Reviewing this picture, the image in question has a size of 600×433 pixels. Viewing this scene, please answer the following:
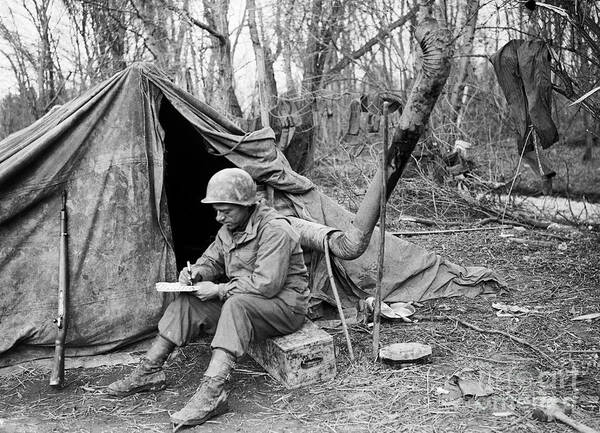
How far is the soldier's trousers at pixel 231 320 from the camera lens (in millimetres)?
3652

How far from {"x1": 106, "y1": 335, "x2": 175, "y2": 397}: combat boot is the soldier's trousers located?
9cm

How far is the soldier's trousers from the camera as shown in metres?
3.65

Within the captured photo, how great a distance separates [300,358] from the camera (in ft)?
13.0

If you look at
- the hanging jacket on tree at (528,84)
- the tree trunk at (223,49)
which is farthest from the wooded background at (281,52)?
the hanging jacket on tree at (528,84)

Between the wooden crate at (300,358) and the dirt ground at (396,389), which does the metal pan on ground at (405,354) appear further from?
the wooden crate at (300,358)

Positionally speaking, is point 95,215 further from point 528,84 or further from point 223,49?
point 223,49

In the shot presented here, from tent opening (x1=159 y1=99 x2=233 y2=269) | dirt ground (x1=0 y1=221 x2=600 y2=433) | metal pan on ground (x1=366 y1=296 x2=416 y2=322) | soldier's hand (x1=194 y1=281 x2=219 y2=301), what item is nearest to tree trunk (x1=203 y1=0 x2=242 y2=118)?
tent opening (x1=159 y1=99 x2=233 y2=269)

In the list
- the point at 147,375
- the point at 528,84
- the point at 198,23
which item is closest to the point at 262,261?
the point at 147,375

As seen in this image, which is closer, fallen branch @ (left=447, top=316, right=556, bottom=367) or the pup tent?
fallen branch @ (left=447, top=316, right=556, bottom=367)

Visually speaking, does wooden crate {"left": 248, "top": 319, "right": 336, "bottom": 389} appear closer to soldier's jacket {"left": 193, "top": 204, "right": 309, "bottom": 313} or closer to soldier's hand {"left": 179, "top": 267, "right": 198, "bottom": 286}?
soldier's jacket {"left": 193, "top": 204, "right": 309, "bottom": 313}

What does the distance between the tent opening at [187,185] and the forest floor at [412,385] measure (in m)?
2.02

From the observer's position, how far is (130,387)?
3.90 metres

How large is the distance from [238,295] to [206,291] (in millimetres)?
253

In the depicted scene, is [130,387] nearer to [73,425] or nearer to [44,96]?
[73,425]
